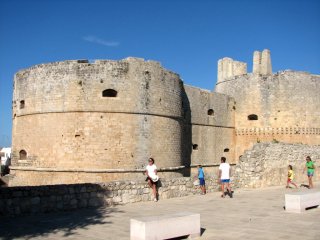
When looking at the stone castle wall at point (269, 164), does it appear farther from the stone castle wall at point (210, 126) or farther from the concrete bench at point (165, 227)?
→ the concrete bench at point (165, 227)

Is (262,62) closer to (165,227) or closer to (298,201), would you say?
(298,201)

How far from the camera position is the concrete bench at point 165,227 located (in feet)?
16.4

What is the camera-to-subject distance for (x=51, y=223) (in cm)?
646

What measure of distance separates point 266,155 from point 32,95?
9522 millimetres

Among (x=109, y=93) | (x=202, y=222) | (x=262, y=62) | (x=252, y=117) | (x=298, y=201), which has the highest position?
(x=262, y=62)

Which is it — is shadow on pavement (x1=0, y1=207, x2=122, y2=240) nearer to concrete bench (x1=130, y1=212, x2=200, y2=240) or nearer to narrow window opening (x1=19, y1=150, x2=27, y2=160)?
concrete bench (x1=130, y1=212, x2=200, y2=240)

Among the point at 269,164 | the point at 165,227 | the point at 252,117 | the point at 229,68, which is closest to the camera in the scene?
the point at 165,227

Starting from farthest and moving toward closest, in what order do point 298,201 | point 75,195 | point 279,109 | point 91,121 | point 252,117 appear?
point 252,117 → point 279,109 → point 91,121 → point 75,195 → point 298,201

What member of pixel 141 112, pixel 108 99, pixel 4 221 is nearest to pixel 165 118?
pixel 141 112

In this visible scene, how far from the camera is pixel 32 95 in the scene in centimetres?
1537

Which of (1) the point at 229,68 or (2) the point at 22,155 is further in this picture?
(1) the point at 229,68

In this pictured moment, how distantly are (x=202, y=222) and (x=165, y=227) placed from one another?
5.53 feet

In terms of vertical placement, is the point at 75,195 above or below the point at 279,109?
below

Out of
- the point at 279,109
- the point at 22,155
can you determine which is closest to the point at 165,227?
the point at 22,155
